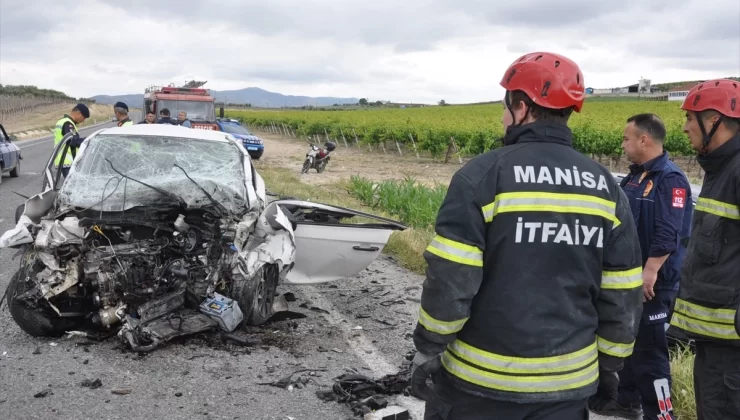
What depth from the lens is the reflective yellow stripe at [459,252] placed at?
2027 mm

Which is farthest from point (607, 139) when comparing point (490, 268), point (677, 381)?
point (490, 268)

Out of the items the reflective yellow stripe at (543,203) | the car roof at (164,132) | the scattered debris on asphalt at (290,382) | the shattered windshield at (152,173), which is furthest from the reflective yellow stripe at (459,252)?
the car roof at (164,132)

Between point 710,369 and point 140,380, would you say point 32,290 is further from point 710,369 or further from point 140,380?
point 710,369

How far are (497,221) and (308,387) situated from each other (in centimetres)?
267

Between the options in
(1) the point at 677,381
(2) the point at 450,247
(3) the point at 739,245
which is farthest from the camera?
(1) the point at 677,381

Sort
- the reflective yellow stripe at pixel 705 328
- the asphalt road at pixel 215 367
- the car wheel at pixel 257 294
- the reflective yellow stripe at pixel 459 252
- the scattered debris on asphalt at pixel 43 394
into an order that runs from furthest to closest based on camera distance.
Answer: the car wheel at pixel 257 294 → the scattered debris on asphalt at pixel 43 394 → the asphalt road at pixel 215 367 → the reflective yellow stripe at pixel 705 328 → the reflective yellow stripe at pixel 459 252

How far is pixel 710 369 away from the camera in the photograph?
2.82 meters

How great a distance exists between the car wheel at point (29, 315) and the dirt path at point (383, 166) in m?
13.6

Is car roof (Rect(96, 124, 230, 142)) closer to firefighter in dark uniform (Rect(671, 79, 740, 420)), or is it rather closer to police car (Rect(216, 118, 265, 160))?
firefighter in dark uniform (Rect(671, 79, 740, 420))

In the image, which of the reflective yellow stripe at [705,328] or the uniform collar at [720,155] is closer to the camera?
the reflective yellow stripe at [705,328]

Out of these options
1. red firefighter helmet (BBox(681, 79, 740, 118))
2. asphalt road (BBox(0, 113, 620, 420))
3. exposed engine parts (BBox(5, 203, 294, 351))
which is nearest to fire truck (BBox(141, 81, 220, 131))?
asphalt road (BBox(0, 113, 620, 420))

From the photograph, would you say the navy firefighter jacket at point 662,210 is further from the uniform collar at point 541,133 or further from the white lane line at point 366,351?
the uniform collar at point 541,133

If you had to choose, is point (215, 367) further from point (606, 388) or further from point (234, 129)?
point (234, 129)

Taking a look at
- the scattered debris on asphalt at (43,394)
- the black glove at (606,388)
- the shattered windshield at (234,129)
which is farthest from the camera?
the shattered windshield at (234,129)
